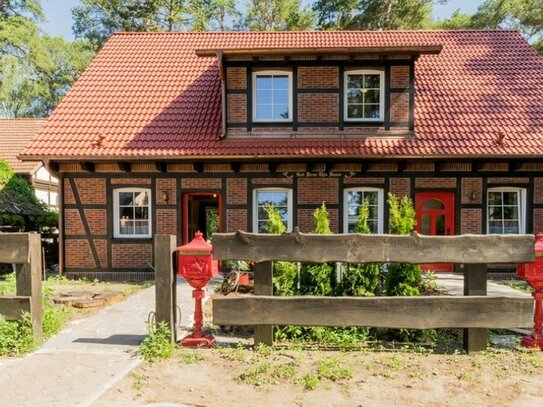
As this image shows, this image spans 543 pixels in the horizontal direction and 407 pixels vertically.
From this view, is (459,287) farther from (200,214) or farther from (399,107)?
(200,214)

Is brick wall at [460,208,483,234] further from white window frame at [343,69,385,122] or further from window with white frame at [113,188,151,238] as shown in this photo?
window with white frame at [113,188,151,238]

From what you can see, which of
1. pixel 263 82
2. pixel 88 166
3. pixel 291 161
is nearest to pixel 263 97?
pixel 263 82

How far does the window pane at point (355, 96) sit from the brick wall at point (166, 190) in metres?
5.08

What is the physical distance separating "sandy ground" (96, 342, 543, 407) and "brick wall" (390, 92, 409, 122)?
7.31m

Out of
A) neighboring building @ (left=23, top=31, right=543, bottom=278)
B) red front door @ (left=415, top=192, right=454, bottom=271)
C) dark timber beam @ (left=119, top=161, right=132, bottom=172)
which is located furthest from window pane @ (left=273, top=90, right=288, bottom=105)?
red front door @ (left=415, top=192, right=454, bottom=271)

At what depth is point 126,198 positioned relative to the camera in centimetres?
1083

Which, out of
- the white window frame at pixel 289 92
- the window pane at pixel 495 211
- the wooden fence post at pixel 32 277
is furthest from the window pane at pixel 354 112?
the wooden fence post at pixel 32 277

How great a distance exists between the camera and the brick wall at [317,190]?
34.7 feet

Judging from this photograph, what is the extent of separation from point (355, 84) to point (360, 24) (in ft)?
50.1

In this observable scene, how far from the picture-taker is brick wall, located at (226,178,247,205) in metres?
10.6

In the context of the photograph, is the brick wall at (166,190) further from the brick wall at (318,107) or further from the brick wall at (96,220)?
the brick wall at (318,107)

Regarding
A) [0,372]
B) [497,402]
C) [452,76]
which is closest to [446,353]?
[497,402]

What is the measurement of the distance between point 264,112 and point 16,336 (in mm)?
7842

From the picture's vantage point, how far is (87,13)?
86.2ft
